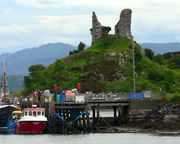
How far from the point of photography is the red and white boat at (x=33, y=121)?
12238cm

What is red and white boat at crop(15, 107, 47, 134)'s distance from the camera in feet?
401

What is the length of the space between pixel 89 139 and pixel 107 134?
36.1 ft

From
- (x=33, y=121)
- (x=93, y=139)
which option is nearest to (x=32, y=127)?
(x=33, y=121)

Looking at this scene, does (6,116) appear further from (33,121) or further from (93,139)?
(93,139)

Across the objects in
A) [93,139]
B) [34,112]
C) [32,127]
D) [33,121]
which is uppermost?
[34,112]

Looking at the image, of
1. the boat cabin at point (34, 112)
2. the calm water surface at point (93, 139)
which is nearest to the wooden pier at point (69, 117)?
the boat cabin at point (34, 112)

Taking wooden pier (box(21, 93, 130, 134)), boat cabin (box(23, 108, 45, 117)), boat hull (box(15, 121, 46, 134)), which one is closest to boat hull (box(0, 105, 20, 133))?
wooden pier (box(21, 93, 130, 134))

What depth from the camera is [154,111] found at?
422 ft

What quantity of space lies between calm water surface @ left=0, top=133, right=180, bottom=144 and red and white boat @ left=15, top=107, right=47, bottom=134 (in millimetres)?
4021

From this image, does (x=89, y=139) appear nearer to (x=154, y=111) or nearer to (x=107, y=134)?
(x=107, y=134)

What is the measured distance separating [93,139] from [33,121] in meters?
15.9

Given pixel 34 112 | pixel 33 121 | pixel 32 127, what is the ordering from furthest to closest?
pixel 34 112 → pixel 32 127 → pixel 33 121

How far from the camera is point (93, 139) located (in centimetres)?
10888

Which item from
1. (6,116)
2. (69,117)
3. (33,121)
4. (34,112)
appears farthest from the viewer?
(6,116)
